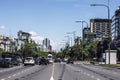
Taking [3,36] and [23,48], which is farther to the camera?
[3,36]

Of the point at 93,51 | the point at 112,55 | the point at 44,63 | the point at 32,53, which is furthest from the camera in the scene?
the point at 32,53

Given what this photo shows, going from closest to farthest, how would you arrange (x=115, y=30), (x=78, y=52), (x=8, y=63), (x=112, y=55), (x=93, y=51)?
(x=8, y=63) < (x=112, y=55) < (x=78, y=52) < (x=93, y=51) < (x=115, y=30)

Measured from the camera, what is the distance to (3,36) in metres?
199

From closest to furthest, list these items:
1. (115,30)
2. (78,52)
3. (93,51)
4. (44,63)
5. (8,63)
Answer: (8,63)
(44,63)
(78,52)
(93,51)
(115,30)

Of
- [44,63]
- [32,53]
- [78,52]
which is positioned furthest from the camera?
[32,53]

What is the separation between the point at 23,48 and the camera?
17238 centimetres

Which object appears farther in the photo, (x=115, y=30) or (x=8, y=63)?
(x=115, y=30)

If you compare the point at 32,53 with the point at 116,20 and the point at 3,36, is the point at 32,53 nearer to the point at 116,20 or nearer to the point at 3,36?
the point at 3,36

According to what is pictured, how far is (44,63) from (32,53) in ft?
261

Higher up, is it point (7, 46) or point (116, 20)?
point (116, 20)

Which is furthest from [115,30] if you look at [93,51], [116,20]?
[93,51]

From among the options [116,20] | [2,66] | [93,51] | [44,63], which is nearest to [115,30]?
[116,20]

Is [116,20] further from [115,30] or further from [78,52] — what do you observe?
[78,52]

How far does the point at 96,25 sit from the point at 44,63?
10490 cm
